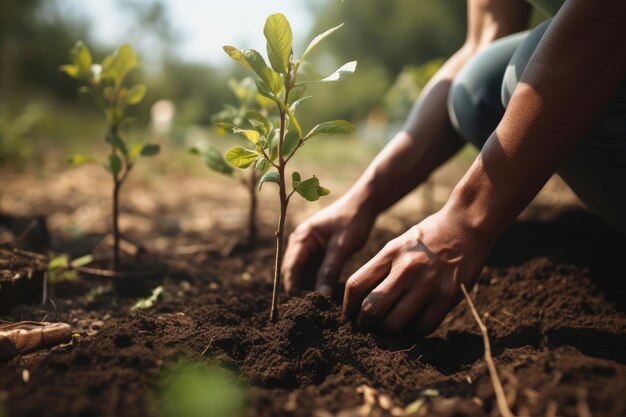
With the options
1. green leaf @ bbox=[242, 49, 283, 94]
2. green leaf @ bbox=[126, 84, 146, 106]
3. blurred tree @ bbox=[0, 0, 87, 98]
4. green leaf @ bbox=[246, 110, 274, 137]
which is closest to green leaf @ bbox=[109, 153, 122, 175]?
green leaf @ bbox=[126, 84, 146, 106]

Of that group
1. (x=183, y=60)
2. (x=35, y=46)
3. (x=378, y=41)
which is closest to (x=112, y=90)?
(x=35, y=46)

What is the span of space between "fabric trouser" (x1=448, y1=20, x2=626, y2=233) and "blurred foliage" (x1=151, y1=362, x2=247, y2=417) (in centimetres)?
107

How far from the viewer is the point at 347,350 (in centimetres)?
132

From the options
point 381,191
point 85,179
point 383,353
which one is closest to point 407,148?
point 381,191

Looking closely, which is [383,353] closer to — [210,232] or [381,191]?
[381,191]

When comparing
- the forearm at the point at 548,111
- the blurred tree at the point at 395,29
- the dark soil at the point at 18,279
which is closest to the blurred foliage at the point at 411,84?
the forearm at the point at 548,111

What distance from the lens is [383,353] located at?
1.33 meters

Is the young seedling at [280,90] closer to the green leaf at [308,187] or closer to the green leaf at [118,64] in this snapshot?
the green leaf at [308,187]

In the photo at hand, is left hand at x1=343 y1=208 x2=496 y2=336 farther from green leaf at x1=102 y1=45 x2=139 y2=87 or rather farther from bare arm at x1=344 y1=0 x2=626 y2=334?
green leaf at x1=102 y1=45 x2=139 y2=87

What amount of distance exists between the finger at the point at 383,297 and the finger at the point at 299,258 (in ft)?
1.46

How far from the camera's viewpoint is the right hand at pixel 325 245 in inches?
68.9

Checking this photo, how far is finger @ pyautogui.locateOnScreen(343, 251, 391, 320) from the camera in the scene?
1382 millimetres

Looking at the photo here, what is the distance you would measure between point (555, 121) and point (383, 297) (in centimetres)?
66

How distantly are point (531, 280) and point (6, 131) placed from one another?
16.9ft
